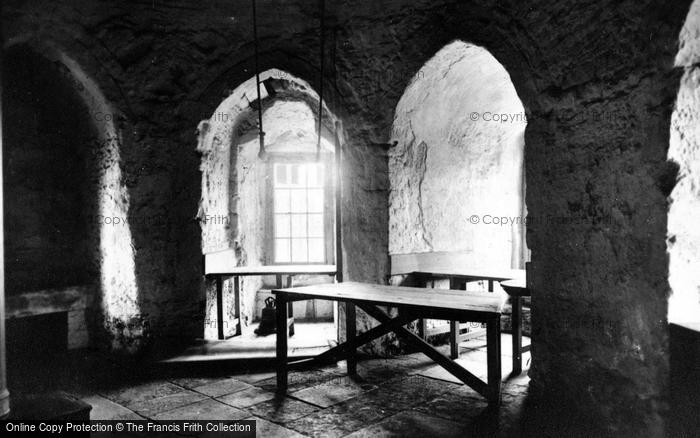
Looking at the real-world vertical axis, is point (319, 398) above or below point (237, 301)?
below

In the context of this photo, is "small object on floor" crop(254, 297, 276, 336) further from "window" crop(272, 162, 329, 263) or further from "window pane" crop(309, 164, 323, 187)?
"window pane" crop(309, 164, 323, 187)

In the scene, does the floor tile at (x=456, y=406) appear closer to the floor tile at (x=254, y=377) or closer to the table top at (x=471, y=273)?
the table top at (x=471, y=273)

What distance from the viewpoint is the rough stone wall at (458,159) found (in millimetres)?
5355

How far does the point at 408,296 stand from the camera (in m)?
4.09

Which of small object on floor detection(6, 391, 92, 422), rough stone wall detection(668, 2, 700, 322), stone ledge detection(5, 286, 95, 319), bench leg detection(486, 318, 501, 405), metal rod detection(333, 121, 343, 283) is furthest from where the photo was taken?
metal rod detection(333, 121, 343, 283)

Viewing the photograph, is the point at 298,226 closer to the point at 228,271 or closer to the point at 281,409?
the point at 228,271

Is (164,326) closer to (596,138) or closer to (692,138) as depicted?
(596,138)

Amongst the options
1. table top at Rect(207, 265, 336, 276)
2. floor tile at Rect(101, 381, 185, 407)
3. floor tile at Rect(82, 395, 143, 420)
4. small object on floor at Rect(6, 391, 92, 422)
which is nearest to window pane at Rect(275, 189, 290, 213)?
table top at Rect(207, 265, 336, 276)

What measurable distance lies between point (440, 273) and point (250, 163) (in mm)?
3562

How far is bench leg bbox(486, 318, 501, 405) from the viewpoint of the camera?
3.45 meters

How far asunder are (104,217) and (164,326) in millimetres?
1323

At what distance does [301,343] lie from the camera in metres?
5.64

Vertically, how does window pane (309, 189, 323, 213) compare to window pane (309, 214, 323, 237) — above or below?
above

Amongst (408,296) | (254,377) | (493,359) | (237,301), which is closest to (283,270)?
(237,301)
